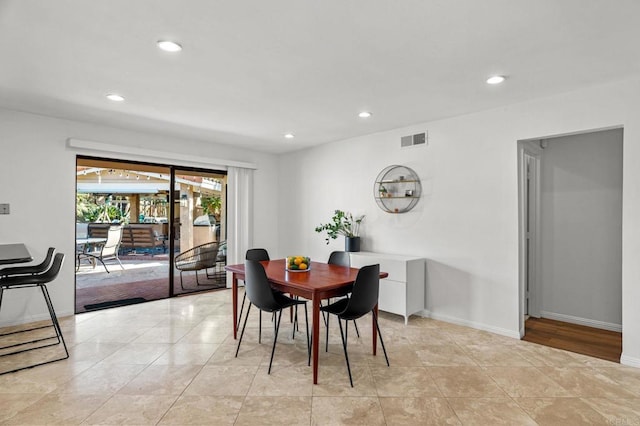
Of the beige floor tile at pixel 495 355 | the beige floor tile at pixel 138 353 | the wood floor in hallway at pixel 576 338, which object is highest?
the beige floor tile at pixel 138 353

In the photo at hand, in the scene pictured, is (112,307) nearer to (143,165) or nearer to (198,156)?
(143,165)

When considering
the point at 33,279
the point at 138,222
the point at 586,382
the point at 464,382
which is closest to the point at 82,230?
the point at 138,222

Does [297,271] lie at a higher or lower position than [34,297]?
higher

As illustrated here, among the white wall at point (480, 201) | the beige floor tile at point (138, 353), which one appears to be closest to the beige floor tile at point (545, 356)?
the white wall at point (480, 201)

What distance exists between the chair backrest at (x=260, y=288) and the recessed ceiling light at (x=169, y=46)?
1682mm

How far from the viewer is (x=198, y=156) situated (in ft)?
17.5

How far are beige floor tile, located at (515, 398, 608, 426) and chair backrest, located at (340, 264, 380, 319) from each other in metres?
1.19

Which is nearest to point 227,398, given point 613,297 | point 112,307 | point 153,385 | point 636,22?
point 153,385

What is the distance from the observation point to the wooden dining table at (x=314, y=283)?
262cm

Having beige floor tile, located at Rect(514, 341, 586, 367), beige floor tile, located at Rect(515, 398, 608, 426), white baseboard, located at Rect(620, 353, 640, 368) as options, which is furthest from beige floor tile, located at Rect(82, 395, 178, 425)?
white baseboard, located at Rect(620, 353, 640, 368)

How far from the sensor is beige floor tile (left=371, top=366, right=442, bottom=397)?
2.50 metres

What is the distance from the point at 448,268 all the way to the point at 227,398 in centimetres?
280

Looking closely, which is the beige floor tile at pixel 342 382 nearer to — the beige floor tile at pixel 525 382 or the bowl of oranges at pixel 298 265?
the bowl of oranges at pixel 298 265

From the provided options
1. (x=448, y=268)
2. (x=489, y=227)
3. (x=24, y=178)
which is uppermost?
(x=24, y=178)
